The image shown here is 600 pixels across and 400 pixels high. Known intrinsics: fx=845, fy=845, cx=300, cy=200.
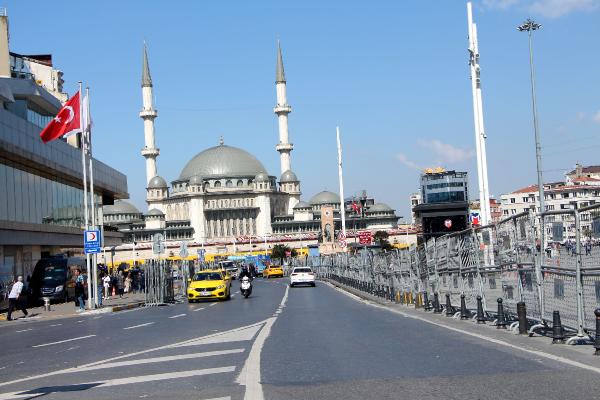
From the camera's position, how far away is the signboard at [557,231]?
44.8ft

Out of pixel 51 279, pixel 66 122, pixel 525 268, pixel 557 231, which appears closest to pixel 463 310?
pixel 525 268

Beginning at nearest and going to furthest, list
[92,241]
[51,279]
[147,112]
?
[92,241], [51,279], [147,112]

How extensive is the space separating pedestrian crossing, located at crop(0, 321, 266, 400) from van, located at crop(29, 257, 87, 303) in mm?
30918

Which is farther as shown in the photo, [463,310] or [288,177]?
[288,177]

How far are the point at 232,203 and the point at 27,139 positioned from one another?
422ft

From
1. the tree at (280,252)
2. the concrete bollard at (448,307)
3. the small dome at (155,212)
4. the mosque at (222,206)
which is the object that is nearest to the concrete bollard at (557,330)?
the concrete bollard at (448,307)

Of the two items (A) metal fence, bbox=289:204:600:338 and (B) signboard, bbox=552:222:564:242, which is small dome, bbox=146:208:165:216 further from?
(B) signboard, bbox=552:222:564:242

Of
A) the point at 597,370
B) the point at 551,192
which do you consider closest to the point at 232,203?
the point at 551,192

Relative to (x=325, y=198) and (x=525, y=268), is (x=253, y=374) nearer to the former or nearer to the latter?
(x=525, y=268)

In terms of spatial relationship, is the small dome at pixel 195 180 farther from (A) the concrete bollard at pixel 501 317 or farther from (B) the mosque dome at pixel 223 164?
(A) the concrete bollard at pixel 501 317

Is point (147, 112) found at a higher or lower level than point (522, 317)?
higher

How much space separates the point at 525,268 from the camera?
15578 mm

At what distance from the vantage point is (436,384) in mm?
9430

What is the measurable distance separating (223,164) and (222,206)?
10485mm
